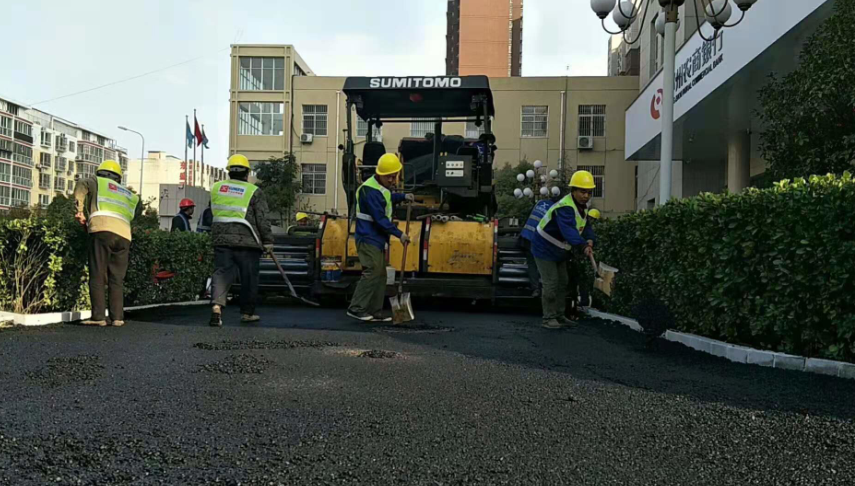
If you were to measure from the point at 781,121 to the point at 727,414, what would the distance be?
7029mm

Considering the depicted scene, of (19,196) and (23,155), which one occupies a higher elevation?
(23,155)

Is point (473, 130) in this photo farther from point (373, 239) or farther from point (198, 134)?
point (198, 134)

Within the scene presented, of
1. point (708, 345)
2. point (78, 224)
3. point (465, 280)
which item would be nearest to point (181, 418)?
point (708, 345)

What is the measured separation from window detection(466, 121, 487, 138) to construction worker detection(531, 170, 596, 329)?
9.08 ft

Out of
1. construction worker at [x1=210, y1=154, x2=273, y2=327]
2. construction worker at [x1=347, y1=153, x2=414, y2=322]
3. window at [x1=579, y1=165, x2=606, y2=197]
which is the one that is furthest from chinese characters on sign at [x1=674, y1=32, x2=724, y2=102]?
window at [x1=579, y1=165, x2=606, y2=197]

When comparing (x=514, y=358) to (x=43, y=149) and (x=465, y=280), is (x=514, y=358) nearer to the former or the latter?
(x=465, y=280)

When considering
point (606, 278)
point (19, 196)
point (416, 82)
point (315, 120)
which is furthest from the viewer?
point (19, 196)

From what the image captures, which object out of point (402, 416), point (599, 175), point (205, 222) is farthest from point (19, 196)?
point (402, 416)

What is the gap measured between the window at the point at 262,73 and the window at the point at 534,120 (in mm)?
12880

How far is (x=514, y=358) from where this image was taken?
5520 millimetres

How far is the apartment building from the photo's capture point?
98062 mm

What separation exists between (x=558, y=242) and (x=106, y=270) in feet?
15.0

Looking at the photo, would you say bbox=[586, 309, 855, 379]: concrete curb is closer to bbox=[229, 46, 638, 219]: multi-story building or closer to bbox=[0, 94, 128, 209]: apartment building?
bbox=[229, 46, 638, 219]: multi-story building

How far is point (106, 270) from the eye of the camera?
23.8 feet
